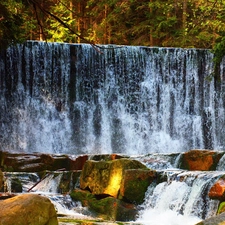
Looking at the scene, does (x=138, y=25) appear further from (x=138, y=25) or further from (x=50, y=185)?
(x=50, y=185)

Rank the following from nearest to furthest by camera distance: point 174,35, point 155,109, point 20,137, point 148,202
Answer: point 148,202, point 20,137, point 155,109, point 174,35

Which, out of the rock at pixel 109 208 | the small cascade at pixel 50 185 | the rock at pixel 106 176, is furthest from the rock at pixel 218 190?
the small cascade at pixel 50 185

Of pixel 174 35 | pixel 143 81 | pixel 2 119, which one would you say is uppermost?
pixel 174 35

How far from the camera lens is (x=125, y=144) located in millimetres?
21156

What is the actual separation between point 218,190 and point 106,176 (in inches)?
119

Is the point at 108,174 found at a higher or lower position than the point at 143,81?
lower

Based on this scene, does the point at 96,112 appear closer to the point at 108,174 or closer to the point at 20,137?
the point at 20,137

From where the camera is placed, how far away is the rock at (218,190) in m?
8.94

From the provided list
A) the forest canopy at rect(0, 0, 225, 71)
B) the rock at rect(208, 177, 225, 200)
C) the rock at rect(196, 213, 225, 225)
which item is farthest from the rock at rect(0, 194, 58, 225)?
the forest canopy at rect(0, 0, 225, 71)

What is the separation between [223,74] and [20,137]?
32.4 ft

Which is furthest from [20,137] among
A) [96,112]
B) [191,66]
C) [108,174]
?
[108,174]

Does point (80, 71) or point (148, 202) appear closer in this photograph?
point (148, 202)

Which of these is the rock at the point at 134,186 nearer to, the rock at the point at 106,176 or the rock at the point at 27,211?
the rock at the point at 106,176

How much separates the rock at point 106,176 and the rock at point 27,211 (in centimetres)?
547
